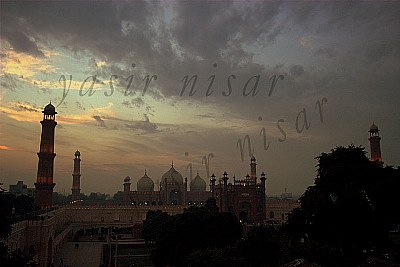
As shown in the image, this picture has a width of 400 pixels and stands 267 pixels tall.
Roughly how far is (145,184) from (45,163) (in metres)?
26.9

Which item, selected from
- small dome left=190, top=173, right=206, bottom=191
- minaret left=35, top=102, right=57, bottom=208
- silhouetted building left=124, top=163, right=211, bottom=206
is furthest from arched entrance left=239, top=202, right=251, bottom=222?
minaret left=35, top=102, right=57, bottom=208

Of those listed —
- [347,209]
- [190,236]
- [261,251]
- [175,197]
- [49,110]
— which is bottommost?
[261,251]

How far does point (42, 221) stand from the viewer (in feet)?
107

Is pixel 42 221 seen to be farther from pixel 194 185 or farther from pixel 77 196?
pixel 77 196

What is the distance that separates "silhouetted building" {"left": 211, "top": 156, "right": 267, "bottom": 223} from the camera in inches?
2416

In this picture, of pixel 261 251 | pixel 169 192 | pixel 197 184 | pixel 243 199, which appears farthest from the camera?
pixel 197 184

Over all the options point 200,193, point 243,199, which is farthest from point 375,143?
point 200,193

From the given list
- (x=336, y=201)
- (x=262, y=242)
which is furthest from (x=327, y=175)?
(x=262, y=242)

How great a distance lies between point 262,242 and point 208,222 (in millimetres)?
5464

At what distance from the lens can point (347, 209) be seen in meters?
21.0

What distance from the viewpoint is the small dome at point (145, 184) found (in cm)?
8012

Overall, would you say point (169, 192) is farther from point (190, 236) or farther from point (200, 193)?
point (190, 236)

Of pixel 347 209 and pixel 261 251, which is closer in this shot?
pixel 347 209

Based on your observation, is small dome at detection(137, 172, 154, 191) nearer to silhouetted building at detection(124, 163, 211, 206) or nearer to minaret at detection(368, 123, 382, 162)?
silhouetted building at detection(124, 163, 211, 206)
